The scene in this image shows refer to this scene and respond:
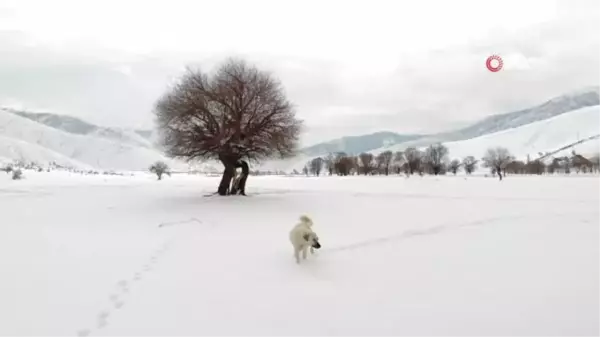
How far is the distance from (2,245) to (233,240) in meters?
5.61

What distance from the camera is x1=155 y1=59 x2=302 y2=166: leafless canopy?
26.9 m

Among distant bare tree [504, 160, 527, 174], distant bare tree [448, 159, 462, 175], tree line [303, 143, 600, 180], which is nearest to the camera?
tree line [303, 143, 600, 180]

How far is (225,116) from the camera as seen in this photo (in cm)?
2728

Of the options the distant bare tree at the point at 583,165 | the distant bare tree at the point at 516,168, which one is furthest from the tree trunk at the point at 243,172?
the distant bare tree at the point at 516,168

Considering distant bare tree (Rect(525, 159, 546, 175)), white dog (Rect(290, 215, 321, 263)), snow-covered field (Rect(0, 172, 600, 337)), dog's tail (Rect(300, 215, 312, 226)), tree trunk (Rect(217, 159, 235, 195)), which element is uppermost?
distant bare tree (Rect(525, 159, 546, 175))

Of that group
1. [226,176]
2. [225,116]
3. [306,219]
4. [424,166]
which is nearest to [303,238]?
[306,219]

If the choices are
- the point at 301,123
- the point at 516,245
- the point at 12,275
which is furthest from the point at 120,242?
the point at 301,123

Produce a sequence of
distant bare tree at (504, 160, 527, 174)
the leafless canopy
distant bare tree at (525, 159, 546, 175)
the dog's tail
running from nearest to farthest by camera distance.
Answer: the dog's tail → the leafless canopy → distant bare tree at (525, 159, 546, 175) → distant bare tree at (504, 160, 527, 174)

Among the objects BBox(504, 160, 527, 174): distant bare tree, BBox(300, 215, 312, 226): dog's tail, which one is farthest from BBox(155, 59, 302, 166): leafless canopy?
BBox(504, 160, 527, 174): distant bare tree

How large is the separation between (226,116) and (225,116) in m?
0.07

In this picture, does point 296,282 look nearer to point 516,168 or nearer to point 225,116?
point 225,116

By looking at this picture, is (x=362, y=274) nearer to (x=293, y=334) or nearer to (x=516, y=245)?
(x=293, y=334)

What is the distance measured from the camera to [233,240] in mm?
12031

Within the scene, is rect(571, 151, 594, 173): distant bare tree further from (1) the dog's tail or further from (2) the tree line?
(1) the dog's tail
